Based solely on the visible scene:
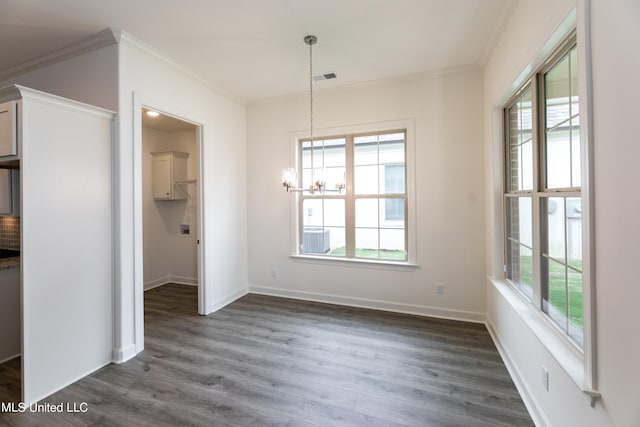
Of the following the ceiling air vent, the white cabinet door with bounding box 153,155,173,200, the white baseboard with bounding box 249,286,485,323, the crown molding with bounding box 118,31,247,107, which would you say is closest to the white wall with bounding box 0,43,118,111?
the crown molding with bounding box 118,31,247,107

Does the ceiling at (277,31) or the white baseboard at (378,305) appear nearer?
the ceiling at (277,31)

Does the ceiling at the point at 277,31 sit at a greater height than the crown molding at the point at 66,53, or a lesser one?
greater

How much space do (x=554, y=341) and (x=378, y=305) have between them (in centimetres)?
218

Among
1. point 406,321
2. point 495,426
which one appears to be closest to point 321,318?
point 406,321

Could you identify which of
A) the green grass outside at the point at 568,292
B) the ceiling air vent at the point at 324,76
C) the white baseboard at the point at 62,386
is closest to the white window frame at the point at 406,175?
the ceiling air vent at the point at 324,76

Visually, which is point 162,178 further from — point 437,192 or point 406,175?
point 437,192

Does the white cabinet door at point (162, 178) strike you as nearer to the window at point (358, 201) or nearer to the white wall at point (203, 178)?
the white wall at point (203, 178)

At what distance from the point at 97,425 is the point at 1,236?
9.09 ft

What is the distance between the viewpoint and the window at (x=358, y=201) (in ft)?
12.4

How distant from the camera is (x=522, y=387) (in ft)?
6.80

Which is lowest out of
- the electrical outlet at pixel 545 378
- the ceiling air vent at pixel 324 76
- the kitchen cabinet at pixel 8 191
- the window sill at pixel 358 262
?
the electrical outlet at pixel 545 378

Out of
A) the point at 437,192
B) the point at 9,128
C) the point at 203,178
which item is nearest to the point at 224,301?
the point at 203,178

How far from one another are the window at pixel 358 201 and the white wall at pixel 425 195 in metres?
0.21

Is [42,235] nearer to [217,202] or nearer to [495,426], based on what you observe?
[217,202]
